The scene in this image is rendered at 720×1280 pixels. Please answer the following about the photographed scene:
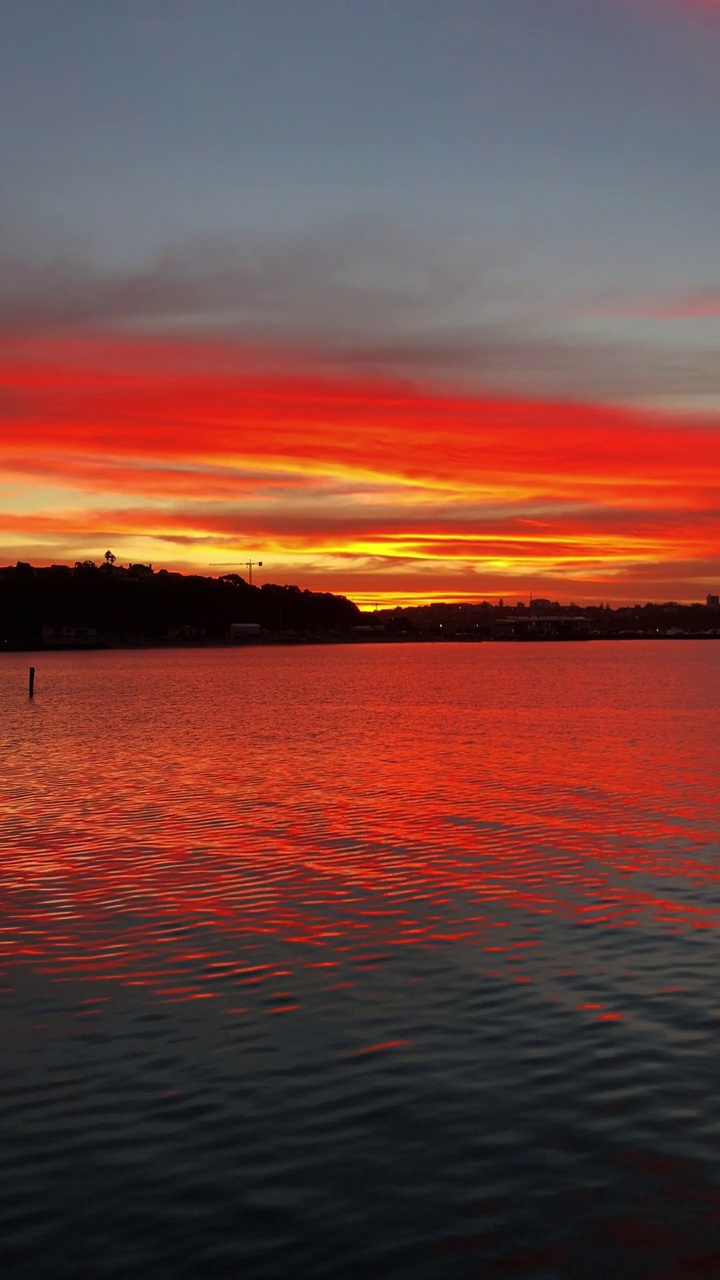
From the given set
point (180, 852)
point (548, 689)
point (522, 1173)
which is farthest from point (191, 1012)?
point (548, 689)

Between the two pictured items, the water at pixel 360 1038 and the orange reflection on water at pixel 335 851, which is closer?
the water at pixel 360 1038

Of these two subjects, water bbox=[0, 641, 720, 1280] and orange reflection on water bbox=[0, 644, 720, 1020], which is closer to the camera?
water bbox=[0, 641, 720, 1280]

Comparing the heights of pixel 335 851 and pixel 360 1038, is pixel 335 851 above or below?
below

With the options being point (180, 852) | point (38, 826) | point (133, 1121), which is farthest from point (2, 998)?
point (38, 826)

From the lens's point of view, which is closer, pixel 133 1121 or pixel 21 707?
pixel 133 1121

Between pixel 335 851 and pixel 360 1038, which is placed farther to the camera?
pixel 335 851

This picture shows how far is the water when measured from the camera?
11.2 meters

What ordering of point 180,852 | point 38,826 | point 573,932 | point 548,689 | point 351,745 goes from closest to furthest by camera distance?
point 573,932 < point 180,852 < point 38,826 < point 351,745 < point 548,689

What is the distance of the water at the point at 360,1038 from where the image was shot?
11180mm

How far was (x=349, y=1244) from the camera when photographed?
428 inches

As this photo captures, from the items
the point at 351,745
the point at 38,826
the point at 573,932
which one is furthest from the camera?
the point at 351,745

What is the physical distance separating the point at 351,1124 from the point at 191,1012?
507 cm

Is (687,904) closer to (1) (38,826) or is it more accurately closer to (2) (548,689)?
(1) (38,826)

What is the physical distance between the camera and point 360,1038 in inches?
655
